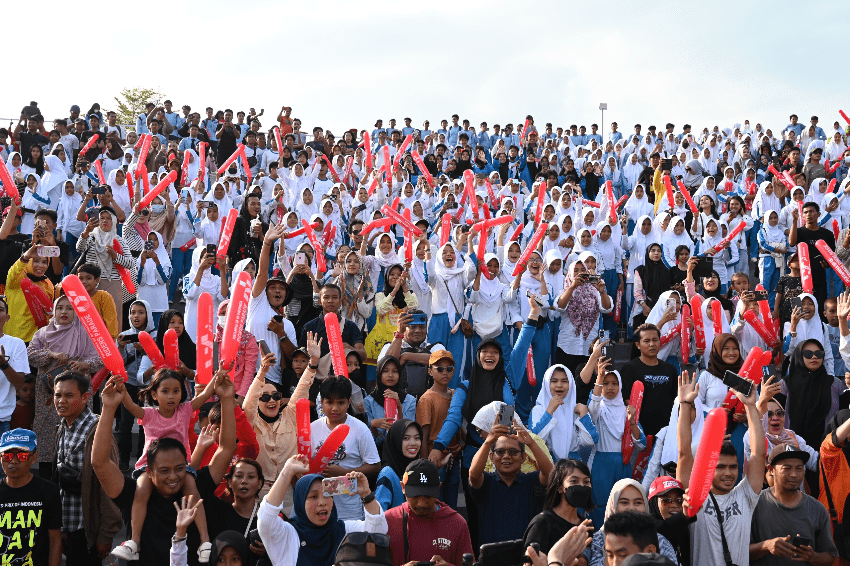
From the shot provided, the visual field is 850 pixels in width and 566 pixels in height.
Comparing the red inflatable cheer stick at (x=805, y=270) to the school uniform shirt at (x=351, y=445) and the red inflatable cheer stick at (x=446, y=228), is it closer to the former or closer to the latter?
the red inflatable cheer stick at (x=446, y=228)

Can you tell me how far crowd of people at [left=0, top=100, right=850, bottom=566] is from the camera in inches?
170

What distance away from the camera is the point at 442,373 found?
616cm

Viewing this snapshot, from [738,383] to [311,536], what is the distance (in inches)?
99.0

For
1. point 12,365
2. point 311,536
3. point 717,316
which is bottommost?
point 311,536

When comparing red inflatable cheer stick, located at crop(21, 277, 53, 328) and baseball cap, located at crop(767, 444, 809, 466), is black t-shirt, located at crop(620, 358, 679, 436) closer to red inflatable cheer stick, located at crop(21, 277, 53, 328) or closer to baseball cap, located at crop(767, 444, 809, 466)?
baseball cap, located at crop(767, 444, 809, 466)

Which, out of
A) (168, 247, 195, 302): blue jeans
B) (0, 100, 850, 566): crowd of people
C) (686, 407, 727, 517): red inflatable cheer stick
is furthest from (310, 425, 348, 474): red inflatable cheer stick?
(168, 247, 195, 302): blue jeans

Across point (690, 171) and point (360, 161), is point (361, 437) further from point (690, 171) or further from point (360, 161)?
point (690, 171)

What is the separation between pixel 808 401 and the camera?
675 centimetres

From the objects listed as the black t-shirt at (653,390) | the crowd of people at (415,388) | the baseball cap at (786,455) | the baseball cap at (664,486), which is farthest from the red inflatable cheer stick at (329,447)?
the black t-shirt at (653,390)

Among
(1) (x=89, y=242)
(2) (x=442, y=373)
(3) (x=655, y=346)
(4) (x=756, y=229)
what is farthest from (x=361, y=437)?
(4) (x=756, y=229)

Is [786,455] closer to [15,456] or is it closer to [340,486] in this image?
[340,486]

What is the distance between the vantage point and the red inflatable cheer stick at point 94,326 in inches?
181

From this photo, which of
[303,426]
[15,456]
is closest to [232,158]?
[303,426]

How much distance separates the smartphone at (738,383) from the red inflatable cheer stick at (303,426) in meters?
2.40
